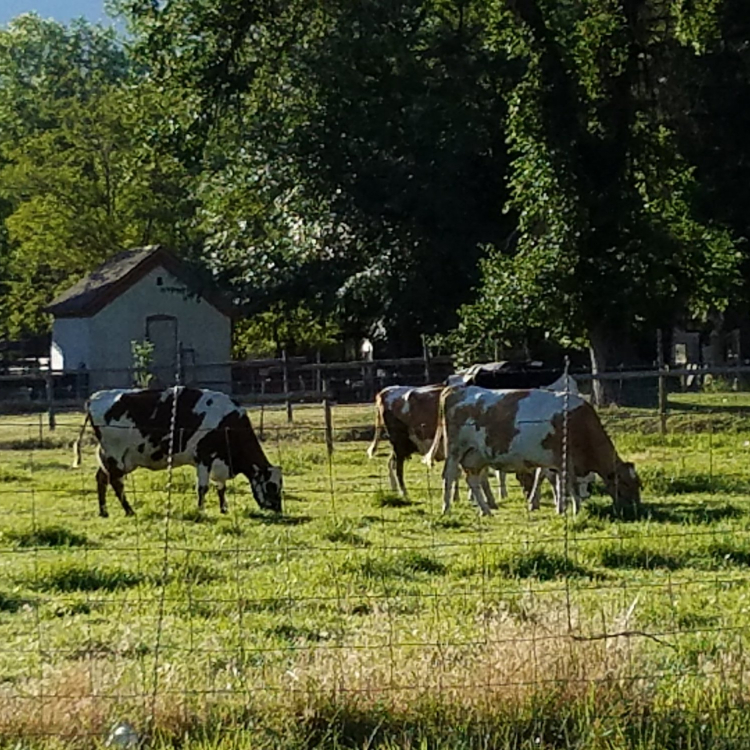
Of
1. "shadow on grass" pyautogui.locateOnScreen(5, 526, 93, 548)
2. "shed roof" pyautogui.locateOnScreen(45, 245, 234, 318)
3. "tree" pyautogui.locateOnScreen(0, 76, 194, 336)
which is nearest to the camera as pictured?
"shadow on grass" pyautogui.locateOnScreen(5, 526, 93, 548)

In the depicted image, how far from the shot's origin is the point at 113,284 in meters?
47.2

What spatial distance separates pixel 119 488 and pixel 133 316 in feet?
105

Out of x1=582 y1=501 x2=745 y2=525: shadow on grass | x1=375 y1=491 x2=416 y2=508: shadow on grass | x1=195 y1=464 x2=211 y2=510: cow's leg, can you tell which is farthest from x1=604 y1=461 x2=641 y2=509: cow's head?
x1=195 y1=464 x2=211 y2=510: cow's leg

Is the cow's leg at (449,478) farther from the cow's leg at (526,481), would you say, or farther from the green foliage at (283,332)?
the green foliage at (283,332)

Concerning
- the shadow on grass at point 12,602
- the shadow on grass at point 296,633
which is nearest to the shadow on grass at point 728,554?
the shadow on grass at point 296,633

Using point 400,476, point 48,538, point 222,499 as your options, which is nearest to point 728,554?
point 48,538

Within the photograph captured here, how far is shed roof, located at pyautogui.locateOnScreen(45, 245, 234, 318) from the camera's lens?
47.2 meters

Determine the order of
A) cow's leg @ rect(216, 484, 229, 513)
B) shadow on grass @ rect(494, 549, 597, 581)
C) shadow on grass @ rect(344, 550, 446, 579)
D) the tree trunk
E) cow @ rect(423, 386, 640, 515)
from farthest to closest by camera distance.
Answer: the tree trunk → cow's leg @ rect(216, 484, 229, 513) → cow @ rect(423, 386, 640, 515) → shadow on grass @ rect(344, 550, 446, 579) → shadow on grass @ rect(494, 549, 597, 581)

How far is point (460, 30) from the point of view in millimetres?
36219

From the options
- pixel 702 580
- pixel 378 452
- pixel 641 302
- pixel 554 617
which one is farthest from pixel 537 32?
pixel 554 617

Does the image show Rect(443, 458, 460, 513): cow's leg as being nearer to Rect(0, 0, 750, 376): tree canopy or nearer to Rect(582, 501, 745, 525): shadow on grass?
Rect(582, 501, 745, 525): shadow on grass

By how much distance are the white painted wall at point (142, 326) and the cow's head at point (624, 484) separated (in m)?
31.5

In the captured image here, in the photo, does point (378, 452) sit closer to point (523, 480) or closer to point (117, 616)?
point (523, 480)

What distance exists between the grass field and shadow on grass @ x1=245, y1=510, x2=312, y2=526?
42 millimetres
